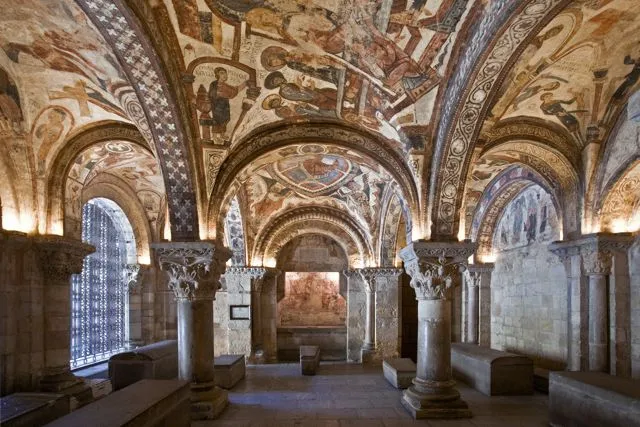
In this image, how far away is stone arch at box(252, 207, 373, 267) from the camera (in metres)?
16.6

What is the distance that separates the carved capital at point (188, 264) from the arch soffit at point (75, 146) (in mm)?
2349

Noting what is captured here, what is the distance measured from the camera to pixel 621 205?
9539mm

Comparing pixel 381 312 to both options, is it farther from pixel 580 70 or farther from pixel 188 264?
pixel 580 70

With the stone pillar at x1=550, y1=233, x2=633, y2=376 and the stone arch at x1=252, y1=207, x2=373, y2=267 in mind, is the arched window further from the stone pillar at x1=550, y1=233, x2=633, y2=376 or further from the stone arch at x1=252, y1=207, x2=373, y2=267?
the stone pillar at x1=550, y1=233, x2=633, y2=376

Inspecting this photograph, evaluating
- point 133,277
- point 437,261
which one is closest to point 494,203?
point 437,261

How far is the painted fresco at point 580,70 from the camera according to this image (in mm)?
6246

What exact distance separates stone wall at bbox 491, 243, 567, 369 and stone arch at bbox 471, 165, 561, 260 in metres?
0.79

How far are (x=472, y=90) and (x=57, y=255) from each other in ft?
26.5

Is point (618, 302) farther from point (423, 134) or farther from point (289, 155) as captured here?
point (289, 155)

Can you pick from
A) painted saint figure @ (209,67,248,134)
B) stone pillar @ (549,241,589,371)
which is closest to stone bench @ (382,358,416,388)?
stone pillar @ (549,241,589,371)

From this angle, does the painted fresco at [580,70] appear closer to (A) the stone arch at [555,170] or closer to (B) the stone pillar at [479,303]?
(A) the stone arch at [555,170]

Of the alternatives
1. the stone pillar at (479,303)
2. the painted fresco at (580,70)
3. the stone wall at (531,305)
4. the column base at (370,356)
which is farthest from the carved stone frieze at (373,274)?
the painted fresco at (580,70)

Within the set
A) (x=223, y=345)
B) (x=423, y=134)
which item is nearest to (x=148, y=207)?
(x=223, y=345)

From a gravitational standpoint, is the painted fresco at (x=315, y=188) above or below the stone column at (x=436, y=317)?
above
